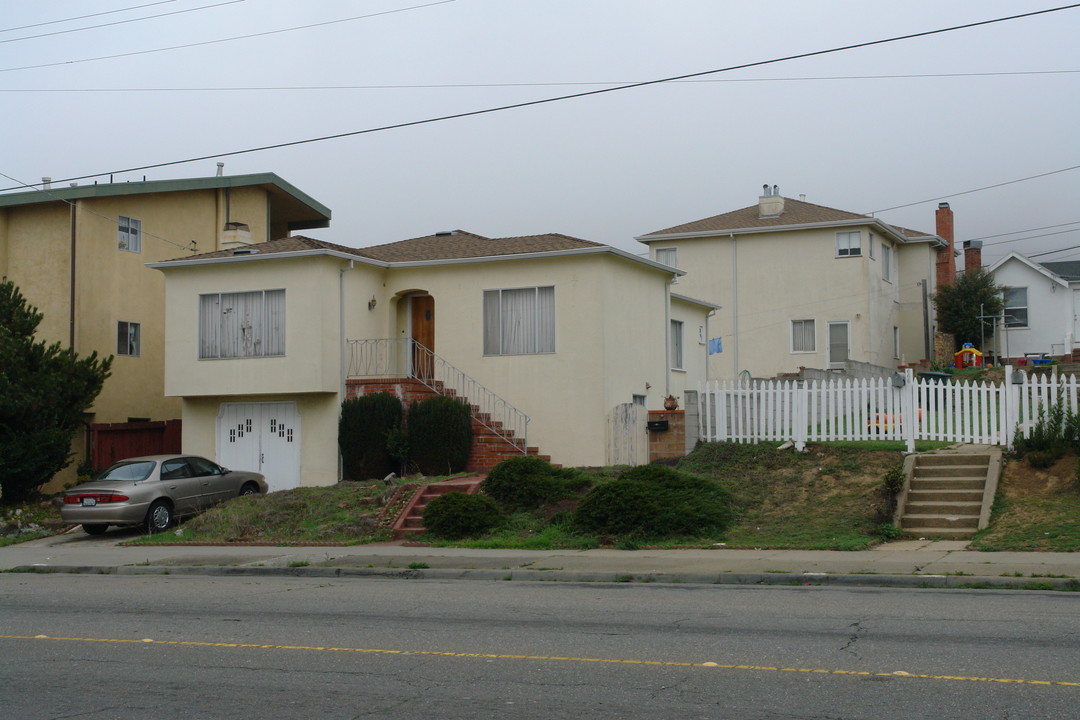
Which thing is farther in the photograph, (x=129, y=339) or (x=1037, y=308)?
(x=1037, y=308)

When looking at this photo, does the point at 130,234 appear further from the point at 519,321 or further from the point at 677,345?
the point at 677,345

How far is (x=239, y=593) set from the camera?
1327 centimetres

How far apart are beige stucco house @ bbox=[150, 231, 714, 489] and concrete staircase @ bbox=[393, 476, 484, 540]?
4.20 metres

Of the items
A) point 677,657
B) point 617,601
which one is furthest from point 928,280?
point 677,657

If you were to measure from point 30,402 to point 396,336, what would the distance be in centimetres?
815

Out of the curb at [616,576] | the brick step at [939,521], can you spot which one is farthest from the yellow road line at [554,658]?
the brick step at [939,521]

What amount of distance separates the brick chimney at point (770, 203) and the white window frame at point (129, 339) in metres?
22.3

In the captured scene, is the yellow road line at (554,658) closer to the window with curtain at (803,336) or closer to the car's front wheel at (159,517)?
the car's front wheel at (159,517)

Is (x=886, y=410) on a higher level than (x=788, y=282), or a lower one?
lower

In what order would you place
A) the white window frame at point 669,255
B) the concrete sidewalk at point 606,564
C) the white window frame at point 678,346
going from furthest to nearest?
1. the white window frame at point 669,255
2. the white window frame at point 678,346
3. the concrete sidewalk at point 606,564

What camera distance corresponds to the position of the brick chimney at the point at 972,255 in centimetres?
4841

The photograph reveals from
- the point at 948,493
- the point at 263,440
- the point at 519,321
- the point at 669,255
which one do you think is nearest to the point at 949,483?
the point at 948,493

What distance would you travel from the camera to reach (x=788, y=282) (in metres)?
38.5

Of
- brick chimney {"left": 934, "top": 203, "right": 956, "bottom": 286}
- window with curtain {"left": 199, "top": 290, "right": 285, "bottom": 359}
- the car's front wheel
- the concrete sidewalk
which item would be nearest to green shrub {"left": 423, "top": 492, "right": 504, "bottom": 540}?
the concrete sidewalk
